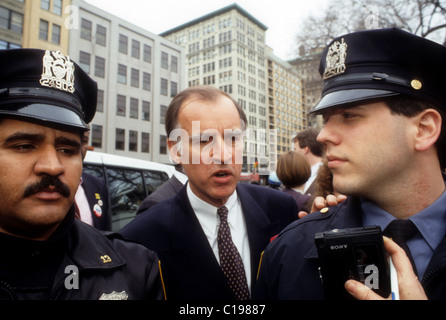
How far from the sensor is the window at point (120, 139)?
100.0 feet

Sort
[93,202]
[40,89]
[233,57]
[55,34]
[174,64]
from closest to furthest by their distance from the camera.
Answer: [40,89], [93,202], [55,34], [174,64], [233,57]

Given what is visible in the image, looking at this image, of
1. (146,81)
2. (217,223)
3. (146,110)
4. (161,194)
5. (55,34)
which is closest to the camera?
(217,223)

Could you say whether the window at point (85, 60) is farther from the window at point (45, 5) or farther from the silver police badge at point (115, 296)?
the silver police badge at point (115, 296)

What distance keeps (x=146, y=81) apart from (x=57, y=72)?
111 feet

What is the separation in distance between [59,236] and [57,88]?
79 centimetres

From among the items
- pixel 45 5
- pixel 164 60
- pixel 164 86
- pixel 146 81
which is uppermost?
pixel 164 60

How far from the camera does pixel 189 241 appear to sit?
190 cm

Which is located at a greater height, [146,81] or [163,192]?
[146,81]

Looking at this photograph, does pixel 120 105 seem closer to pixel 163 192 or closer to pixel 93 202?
pixel 93 202

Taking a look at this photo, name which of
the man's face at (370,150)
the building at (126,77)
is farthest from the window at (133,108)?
the man's face at (370,150)

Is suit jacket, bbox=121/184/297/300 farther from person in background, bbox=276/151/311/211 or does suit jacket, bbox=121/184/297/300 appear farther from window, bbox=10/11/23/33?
window, bbox=10/11/23/33

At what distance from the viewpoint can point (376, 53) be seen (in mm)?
1551

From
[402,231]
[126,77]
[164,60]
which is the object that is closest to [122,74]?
[126,77]
